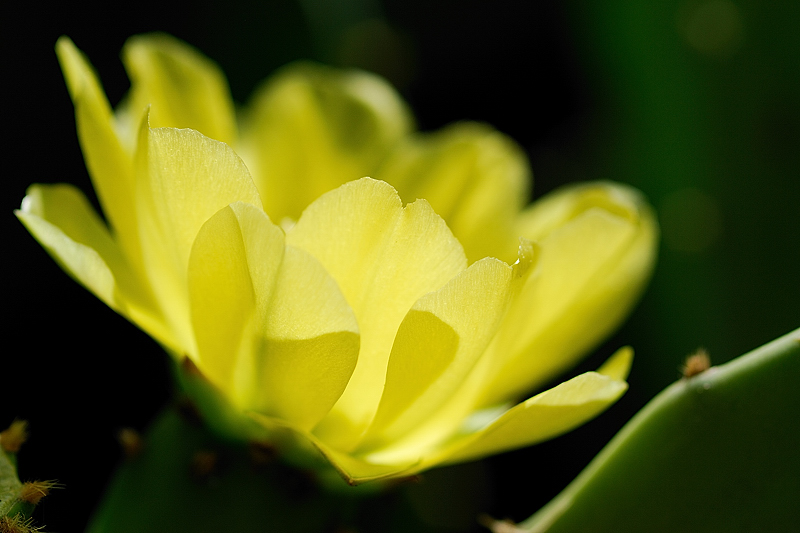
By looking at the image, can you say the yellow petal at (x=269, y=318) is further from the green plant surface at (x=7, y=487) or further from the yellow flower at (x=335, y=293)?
the green plant surface at (x=7, y=487)

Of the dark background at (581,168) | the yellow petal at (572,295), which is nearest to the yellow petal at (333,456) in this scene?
the yellow petal at (572,295)

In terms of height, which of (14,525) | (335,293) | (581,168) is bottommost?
(581,168)

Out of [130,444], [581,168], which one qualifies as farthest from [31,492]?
[581,168]

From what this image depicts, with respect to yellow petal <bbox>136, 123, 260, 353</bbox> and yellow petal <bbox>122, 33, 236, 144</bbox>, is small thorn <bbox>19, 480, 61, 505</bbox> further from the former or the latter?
yellow petal <bbox>122, 33, 236, 144</bbox>

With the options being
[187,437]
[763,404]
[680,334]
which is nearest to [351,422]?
[187,437]

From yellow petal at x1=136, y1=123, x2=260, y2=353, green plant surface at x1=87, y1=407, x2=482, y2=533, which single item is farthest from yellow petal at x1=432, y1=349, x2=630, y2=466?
yellow petal at x1=136, y1=123, x2=260, y2=353

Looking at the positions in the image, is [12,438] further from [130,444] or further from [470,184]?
[470,184]
